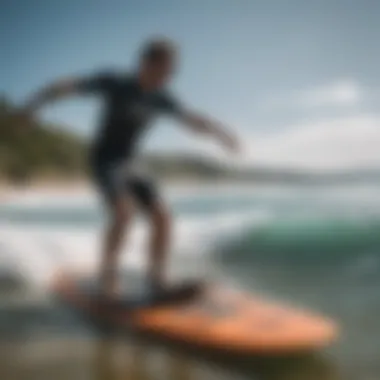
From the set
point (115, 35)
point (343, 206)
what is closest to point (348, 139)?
point (343, 206)

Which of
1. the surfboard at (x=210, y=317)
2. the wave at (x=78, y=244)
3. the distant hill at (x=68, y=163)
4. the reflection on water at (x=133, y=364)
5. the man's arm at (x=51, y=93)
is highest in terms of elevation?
the man's arm at (x=51, y=93)

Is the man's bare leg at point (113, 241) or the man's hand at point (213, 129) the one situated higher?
the man's hand at point (213, 129)

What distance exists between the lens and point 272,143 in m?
1.67

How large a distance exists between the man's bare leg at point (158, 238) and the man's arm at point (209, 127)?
0.17 meters

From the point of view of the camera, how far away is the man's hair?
5.45ft

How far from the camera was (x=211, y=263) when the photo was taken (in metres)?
1.65

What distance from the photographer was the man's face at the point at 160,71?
1649 mm

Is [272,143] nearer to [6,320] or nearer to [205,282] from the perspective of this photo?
[205,282]

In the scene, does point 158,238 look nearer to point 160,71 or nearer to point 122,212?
point 122,212

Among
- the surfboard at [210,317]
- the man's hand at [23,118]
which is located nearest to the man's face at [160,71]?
the man's hand at [23,118]

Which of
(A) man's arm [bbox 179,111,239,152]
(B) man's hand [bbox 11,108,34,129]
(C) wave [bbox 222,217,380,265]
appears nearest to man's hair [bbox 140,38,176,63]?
(A) man's arm [bbox 179,111,239,152]

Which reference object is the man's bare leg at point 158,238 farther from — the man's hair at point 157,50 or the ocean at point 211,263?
the man's hair at point 157,50

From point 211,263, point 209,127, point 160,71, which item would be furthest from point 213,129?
point 211,263

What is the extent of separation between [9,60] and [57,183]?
0.90 ft
